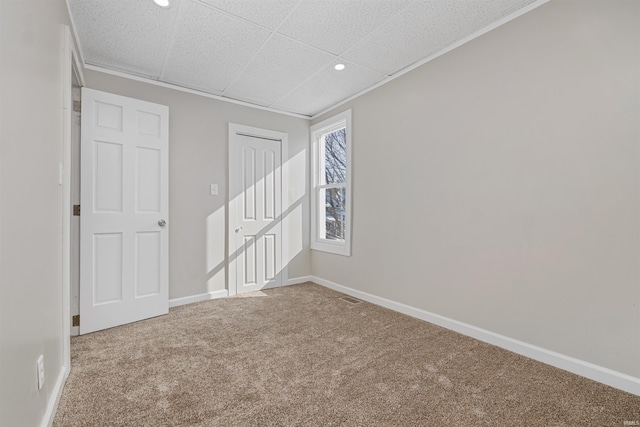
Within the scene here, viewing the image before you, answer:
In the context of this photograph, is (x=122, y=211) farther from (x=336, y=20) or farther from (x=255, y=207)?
(x=336, y=20)

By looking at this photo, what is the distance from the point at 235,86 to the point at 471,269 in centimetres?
298

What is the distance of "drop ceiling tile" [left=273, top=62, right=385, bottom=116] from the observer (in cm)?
301

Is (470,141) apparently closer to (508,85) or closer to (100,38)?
(508,85)

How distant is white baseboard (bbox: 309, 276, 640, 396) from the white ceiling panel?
2.34 meters

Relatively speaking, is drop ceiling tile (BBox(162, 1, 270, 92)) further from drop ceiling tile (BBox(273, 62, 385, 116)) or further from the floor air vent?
the floor air vent

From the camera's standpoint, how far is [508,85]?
2.18 m

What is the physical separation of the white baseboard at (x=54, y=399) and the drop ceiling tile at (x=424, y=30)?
3.03 metres

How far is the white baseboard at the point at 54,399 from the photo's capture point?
1350mm

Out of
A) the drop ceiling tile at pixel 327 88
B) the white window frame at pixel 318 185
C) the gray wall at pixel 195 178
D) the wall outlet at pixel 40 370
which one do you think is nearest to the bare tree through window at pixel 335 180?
the white window frame at pixel 318 185

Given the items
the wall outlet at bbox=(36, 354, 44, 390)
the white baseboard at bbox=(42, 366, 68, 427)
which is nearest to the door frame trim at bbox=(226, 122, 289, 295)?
the white baseboard at bbox=(42, 366, 68, 427)

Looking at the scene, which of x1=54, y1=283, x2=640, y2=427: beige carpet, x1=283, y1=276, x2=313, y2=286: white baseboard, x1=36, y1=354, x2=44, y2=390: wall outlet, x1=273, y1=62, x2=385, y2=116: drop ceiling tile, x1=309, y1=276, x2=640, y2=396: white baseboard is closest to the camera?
x1=36, y1=354, x2=44, y2=390: wall outlet

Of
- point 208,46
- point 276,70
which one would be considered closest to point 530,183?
point 276,70

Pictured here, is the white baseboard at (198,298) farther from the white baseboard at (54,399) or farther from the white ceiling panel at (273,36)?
the white ceiling panel at (273,36)

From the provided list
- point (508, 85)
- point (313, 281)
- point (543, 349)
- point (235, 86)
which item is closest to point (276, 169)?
point (235, 86)
